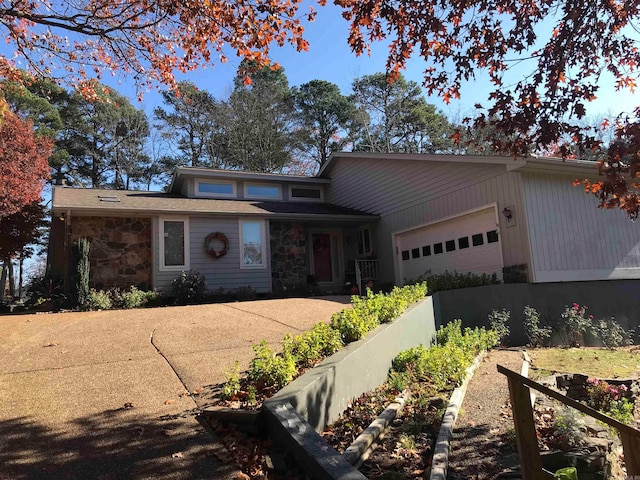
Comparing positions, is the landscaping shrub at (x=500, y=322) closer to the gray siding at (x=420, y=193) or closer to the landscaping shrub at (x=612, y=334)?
the gray siding at (x=420, y=193)

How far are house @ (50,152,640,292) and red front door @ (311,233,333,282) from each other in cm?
4

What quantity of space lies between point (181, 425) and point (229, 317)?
449 cm

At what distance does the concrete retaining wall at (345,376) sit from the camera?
3648 millimetres

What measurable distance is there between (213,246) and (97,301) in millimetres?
3599

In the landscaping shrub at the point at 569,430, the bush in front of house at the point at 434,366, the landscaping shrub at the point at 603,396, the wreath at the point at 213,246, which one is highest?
the wreath at the point at 213,246

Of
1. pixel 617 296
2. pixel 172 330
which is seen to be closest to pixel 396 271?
pixel 617 296

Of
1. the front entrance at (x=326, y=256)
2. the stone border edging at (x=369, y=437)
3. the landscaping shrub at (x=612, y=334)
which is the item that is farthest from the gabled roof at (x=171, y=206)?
the stone border edging at (x=369, y=437)

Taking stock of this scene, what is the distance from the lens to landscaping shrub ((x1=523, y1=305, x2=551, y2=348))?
29.7 feet

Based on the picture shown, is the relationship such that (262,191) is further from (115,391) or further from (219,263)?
(115,391)

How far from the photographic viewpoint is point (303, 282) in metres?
14.5

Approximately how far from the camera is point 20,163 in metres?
18.6

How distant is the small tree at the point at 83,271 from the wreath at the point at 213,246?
3.14 metres

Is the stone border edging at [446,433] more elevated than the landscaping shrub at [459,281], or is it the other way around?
the landscaping shrub at [459,281]

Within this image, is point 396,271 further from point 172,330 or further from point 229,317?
point 172,330
